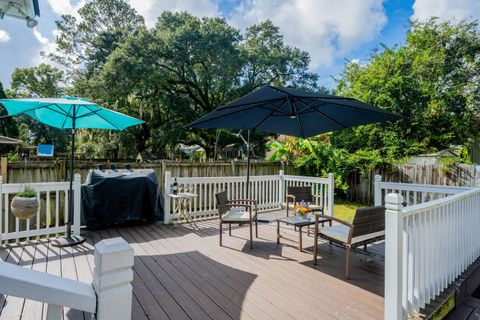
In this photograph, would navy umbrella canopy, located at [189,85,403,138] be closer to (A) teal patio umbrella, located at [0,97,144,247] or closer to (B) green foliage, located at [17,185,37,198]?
(A) teal patio umbrella, located at [0,97,144,247]

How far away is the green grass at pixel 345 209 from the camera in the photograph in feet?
24.2

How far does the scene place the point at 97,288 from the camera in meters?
1.06

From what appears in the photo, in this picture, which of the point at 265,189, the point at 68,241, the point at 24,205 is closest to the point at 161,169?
the point at 265,189

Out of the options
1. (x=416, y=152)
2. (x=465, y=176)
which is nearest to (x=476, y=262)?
(x=465, y=176)

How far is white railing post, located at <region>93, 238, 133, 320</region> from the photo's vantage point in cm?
105

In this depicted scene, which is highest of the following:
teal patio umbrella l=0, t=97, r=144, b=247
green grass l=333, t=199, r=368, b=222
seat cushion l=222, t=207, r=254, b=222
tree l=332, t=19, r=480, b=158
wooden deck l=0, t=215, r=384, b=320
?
tree l=332, t=19, r=480, b=158

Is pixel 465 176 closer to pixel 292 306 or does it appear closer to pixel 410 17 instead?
pixel 292 306

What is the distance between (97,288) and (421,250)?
2.68 meters

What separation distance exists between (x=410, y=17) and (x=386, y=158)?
760 cm

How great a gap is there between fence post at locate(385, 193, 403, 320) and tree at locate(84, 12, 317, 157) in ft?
37.8

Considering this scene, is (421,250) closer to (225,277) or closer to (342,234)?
(342,234)

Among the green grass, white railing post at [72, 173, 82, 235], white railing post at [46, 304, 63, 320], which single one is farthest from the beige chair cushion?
white railing post at [72, 173, 82, 235]

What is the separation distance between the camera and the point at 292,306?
2.60 m

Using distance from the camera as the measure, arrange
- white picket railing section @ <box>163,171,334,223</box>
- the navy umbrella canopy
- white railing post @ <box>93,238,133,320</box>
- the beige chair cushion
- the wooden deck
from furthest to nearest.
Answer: white picket railing section @ <box>163,171,334,223</box>, the navy umbrella canopy, the beige chair cushion, the wooden deck, white railing post @ <box>93,238,133,320</box>
